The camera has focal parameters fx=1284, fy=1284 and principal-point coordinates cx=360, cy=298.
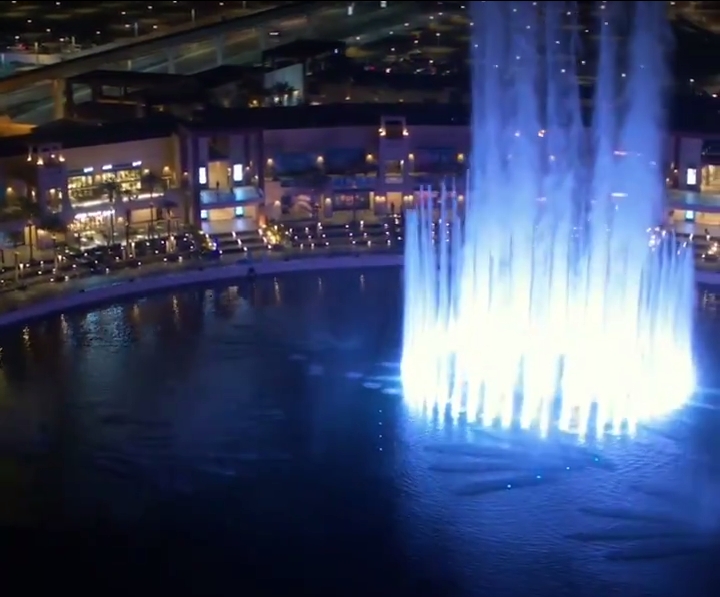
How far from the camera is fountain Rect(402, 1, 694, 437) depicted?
2266 centimetres

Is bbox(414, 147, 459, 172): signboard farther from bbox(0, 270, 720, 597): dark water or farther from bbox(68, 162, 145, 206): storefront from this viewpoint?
bbox(0, 270, 720, 597): dark water

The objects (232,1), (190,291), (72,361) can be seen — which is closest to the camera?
(72,361)

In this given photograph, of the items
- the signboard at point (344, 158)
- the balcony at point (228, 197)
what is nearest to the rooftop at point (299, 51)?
the signboard at point (344, 158)

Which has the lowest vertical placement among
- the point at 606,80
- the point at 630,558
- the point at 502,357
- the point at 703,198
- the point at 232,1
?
the point at 630,558

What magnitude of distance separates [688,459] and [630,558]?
3.51 meters

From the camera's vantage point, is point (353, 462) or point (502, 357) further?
point (502, 357)

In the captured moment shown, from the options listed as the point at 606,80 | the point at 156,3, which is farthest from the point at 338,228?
the point at 156,3

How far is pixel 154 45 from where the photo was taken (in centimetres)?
4728

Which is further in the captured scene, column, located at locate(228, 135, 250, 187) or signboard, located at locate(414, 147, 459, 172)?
signboard, located at locate(414, 147, 459, 172)

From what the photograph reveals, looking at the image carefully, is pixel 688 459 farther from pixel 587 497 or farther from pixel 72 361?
pixel 72 361

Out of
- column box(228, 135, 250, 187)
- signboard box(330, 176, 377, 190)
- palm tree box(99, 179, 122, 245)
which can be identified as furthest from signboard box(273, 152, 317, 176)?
palm tree box(99, 179, 122, 245)

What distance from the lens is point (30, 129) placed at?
36344 millimetres

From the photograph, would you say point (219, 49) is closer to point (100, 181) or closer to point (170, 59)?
point (170, 59)

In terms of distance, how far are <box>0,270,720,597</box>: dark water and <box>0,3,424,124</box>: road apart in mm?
18986
